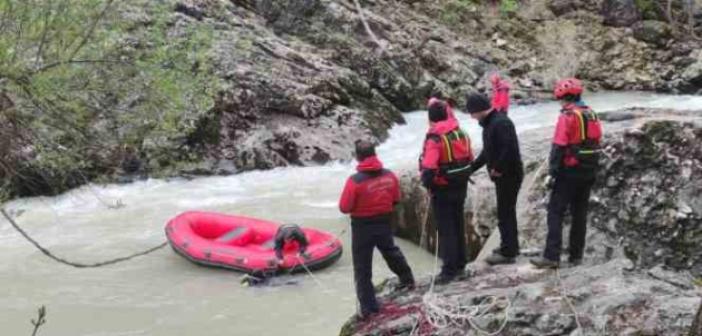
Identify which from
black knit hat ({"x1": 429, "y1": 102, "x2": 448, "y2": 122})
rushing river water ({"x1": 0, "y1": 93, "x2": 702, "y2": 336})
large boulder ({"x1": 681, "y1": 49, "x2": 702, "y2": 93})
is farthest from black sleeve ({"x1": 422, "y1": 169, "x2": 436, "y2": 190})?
large boulder ({"x1": 681, "y1": 49, "x2": 702, "y2": 93})

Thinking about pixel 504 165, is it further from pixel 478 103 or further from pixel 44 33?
pixel 44 33

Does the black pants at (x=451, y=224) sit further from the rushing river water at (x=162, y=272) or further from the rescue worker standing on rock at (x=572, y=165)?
the rushing river water at (x=162, y=272)

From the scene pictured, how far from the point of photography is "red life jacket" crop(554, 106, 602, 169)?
5.65 metres

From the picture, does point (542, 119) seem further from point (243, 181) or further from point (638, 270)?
point (638, 270)

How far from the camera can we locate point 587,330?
465cm

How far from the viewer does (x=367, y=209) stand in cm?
573

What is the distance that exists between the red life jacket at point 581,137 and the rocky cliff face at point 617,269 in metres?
0.73

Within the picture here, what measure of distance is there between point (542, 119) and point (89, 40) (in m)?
12.7

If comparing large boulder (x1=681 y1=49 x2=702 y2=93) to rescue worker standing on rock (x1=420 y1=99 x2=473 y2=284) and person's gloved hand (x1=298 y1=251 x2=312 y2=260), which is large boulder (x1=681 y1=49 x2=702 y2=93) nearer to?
person's gloved hand (x1=298 y1=251 x2=312 y2=260)

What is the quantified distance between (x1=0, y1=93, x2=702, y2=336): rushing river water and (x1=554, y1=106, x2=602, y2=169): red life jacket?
2902 mm

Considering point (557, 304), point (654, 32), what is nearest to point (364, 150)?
point (557, 304)

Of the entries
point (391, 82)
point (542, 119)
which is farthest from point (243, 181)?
point (542, 119)

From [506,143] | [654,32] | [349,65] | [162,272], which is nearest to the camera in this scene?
[506,143]

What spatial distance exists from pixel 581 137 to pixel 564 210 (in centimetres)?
57
